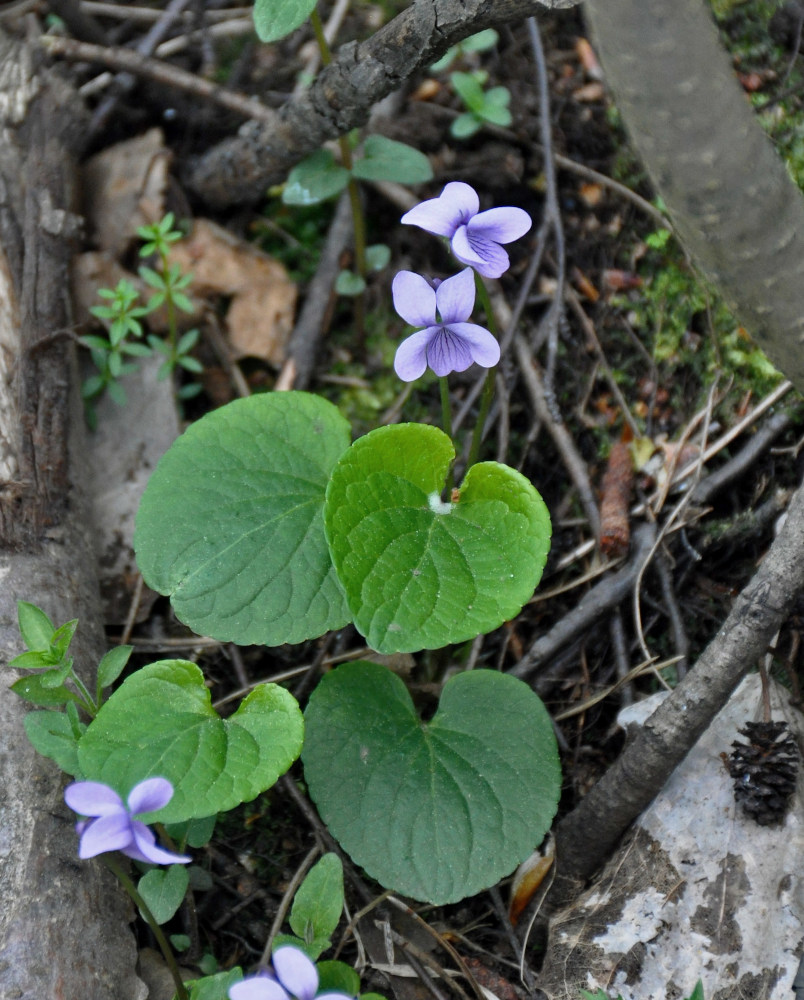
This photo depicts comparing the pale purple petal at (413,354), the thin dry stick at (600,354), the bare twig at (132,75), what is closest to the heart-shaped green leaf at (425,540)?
the pale purple petal at (413,354)

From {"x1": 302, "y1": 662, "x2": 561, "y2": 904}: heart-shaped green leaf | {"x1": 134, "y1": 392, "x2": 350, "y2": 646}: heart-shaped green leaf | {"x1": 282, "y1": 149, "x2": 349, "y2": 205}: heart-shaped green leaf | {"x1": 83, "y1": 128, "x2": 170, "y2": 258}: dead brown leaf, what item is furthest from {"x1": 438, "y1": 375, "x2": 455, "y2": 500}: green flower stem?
{"x1": 83, "y1": 128, "x2": 170, "y2": 258}: dead brown leaf

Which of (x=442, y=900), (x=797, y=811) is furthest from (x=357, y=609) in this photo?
(x=797, y=811)

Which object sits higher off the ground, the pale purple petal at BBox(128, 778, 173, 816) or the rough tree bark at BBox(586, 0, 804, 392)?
the rough tree bark at BBox(586, 0, 804, 392)

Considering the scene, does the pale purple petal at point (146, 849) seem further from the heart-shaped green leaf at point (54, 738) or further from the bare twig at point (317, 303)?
the bare twig at point (317, 303)

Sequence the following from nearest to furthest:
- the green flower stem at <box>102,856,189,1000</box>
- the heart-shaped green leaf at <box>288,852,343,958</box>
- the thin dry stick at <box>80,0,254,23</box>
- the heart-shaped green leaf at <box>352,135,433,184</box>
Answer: the green flower stem at <box>102,856,189,1000</box> → the heart-shaped green leaf at <box>288,852,343,958</box> → the heart-shaped green leaf at <box>352,135,433,184</box> → the thin dry stick at <box>80,0,254,23</box>

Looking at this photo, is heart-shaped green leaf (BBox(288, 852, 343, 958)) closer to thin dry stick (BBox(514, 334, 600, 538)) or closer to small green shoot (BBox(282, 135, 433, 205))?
thin dry stick (BBox(514, 334, 600, 538))

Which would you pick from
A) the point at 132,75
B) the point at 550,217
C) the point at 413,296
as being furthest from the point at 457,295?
the point at 132,75

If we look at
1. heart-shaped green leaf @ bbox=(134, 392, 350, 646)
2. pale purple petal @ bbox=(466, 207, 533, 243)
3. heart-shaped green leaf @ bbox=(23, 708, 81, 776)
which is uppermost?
pale purple petal @ bbox=(466, 207, 533, 243)
